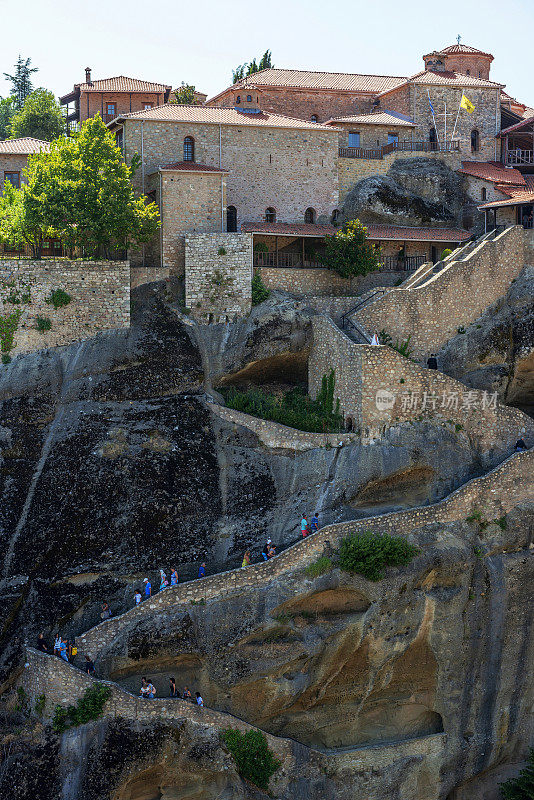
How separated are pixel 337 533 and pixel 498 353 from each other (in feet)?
39.5

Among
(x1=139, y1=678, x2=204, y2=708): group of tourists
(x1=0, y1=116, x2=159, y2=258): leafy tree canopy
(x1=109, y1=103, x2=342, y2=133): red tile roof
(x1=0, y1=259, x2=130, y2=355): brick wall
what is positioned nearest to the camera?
(x1=139, y1=678, x2=204, y2=708): group of tourists

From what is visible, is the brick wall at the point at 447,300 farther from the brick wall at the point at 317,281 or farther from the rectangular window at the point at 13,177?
the rectangular window at the point at 13,177

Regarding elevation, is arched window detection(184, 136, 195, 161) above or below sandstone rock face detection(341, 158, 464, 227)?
above

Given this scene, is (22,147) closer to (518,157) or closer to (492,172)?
(492,172)

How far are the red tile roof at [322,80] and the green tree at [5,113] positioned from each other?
1764 centimetres

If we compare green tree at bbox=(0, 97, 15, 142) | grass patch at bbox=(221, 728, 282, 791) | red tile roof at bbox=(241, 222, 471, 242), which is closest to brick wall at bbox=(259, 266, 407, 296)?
red tile roof at bbox=(241, 222, 471, 242)

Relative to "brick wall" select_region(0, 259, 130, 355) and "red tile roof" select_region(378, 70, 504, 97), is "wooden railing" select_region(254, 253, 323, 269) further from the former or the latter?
"red tile roof" select_region(378, 70, 504, 97)

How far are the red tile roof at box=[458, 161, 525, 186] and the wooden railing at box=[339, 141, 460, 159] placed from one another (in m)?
1.46

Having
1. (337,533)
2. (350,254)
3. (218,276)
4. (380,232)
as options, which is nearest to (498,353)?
(350,254)

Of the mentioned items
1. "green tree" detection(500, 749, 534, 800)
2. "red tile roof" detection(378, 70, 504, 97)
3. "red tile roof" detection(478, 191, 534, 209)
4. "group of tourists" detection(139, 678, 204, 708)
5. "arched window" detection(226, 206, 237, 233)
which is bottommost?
"green tree" detection(500, 749, 534, 800)

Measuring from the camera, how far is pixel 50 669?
105 feet

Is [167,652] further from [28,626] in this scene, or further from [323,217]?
[323,217]

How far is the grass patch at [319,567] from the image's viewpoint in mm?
34750

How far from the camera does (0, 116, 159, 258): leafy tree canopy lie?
42438mm
